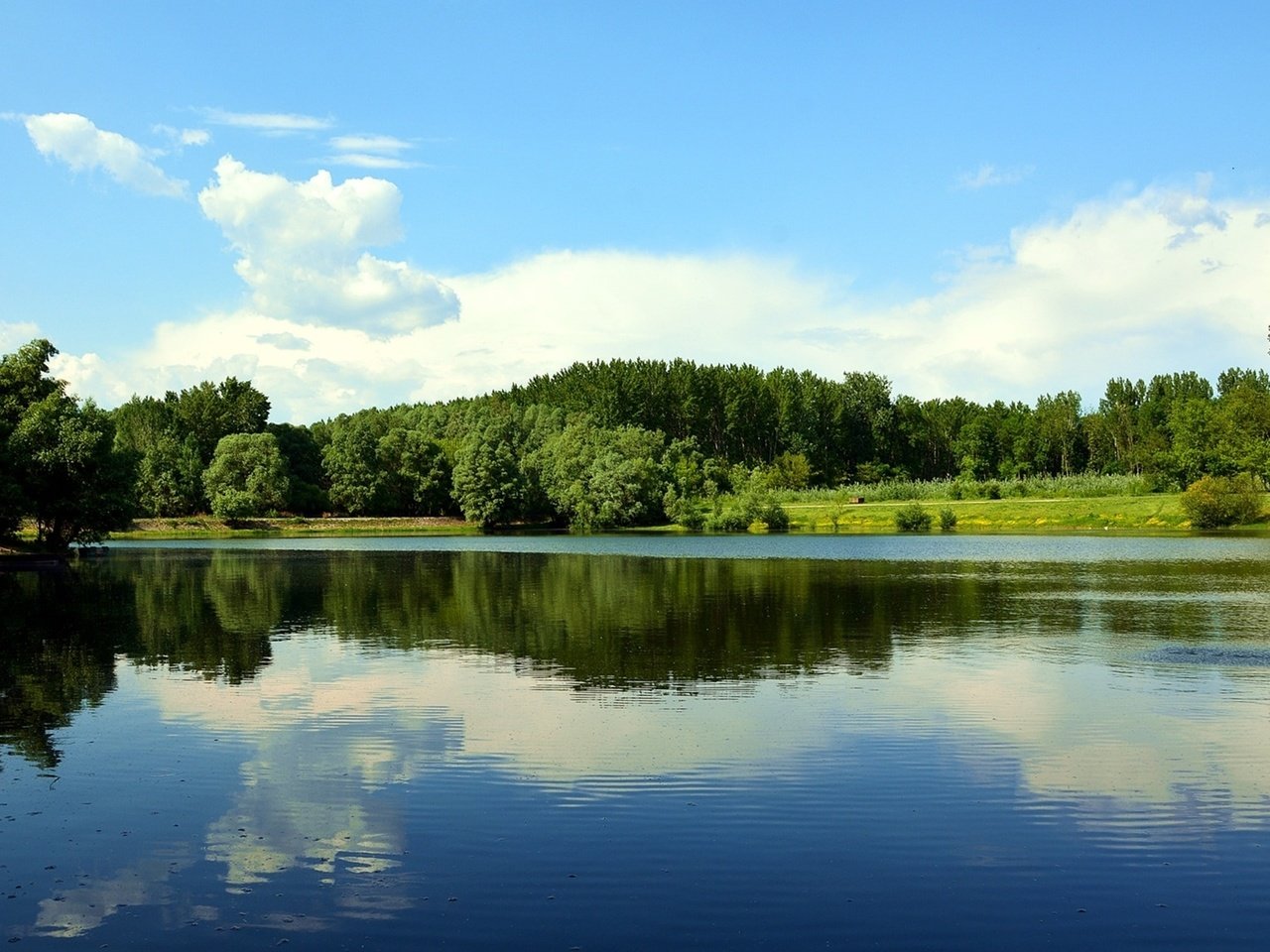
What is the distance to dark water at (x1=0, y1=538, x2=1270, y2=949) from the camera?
476 inches

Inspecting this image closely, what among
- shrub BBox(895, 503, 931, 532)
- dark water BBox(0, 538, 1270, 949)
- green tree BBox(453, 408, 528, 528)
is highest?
green tree BBox(453, 408, 528, 528)

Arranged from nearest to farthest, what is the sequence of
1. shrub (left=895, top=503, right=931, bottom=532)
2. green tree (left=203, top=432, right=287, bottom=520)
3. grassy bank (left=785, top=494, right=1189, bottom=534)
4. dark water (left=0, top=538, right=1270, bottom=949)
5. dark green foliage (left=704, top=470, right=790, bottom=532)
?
1. dark water (left=0, top=538, right=1270, bottom=949)
2. grassy bank (left=785, top=494, right=1189, bottom=534)
3. shrub (left=895, top=503, right=931, bottom=532)
4. dark green foliage (left=704, top=470, right=790, bottom=532)
5. green tree (left=203, top=432, right=287, bottom=520)

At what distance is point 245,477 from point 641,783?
14488 centimetres

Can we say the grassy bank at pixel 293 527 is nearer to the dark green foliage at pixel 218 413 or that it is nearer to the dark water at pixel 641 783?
the dark green foliage at pixel 218 413

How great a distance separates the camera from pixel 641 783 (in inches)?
681

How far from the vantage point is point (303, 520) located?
153m

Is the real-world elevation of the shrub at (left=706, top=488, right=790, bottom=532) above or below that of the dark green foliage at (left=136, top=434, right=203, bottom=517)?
below

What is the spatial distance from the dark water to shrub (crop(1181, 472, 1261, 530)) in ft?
265

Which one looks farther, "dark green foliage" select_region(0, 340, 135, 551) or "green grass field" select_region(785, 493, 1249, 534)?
"green grass field" select_region(785, 493, 1249, 534)

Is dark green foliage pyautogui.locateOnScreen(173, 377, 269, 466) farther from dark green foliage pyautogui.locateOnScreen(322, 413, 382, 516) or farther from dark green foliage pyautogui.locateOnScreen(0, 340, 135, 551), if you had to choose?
dark green foliage pyautogui.locateOnScreen(0, 340, 135, 551)

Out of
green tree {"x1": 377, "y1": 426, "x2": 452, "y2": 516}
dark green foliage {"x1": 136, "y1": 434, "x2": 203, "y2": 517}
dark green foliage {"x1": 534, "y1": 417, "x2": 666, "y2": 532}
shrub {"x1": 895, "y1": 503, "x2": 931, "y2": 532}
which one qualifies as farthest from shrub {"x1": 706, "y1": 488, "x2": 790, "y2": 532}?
dark green foliage {"x1": 136, "y1": 434, "x2": 203, "y2": 517}

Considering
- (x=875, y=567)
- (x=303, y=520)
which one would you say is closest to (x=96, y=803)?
(x=875, y=567)

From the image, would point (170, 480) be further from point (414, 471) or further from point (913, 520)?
point (913, 520)

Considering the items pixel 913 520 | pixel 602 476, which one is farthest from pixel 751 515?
pixel 602 476
